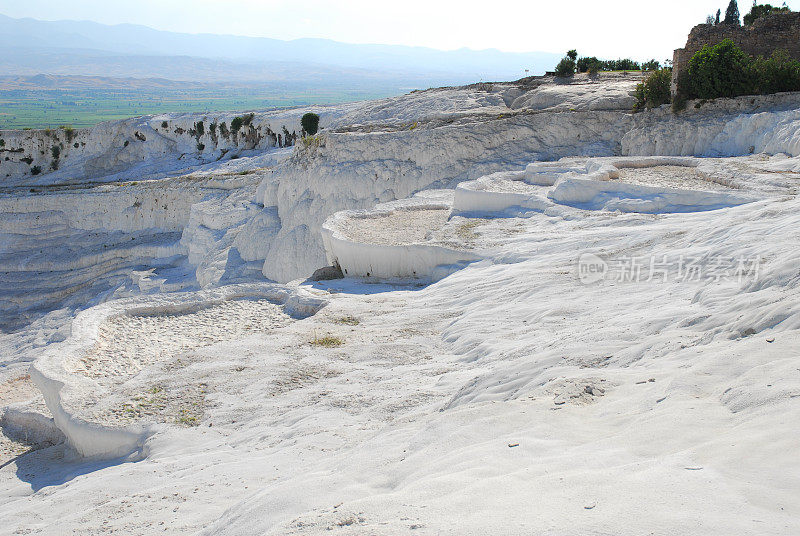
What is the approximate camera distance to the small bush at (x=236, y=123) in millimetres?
35688

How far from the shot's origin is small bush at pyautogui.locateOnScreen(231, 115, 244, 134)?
117 ft

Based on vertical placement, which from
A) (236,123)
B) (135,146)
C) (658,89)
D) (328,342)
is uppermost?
(658,89)

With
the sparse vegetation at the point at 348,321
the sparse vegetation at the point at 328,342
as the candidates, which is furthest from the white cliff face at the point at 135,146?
the sparse vegetation at the point at 328,342

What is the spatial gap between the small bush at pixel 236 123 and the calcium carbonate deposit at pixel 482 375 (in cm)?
2245

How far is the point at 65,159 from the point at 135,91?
161 meters

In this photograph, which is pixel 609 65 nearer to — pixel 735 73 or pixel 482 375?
pixel 735 73

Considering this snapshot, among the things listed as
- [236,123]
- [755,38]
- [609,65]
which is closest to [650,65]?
[609,65]

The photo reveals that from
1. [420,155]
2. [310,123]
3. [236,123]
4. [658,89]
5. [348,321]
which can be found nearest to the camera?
[348,321]

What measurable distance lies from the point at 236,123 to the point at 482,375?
32807mm

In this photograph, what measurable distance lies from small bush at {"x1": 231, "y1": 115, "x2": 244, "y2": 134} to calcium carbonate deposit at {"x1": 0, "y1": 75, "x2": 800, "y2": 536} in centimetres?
2245

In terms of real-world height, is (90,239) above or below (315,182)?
below

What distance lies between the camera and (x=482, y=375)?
5.53 metres

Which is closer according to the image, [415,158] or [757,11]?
[415,158]

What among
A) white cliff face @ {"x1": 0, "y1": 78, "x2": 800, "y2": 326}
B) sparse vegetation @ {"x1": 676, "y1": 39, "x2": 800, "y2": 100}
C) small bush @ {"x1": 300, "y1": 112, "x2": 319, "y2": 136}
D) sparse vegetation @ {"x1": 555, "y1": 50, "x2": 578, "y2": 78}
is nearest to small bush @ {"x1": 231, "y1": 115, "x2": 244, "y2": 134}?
white cliff face @ {"x1": 0, "y1": 78, "x2": 800, "y2": 326}
